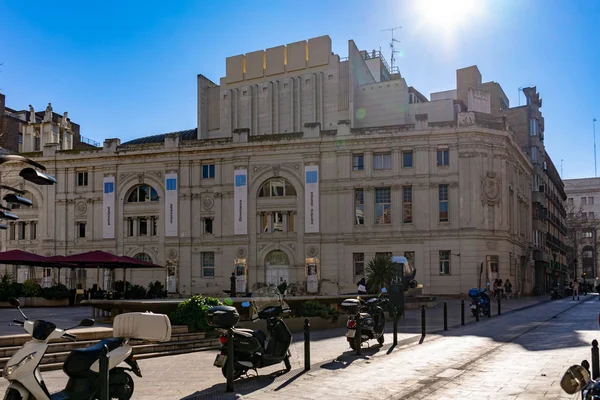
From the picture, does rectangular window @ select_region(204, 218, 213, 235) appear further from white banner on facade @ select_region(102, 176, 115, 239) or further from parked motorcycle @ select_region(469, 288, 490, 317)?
parked motorcycle @ select_region(469, 288, 490, 317)

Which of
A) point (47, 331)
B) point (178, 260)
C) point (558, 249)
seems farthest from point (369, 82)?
point (47, 331)

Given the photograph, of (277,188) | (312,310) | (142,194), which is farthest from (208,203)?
(312,310)

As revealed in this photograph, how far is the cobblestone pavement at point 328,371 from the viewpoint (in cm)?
991

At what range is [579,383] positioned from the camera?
5457 millimetres

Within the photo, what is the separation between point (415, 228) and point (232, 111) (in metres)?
20.8

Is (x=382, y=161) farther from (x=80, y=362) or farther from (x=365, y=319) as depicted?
(x=80, y=362)

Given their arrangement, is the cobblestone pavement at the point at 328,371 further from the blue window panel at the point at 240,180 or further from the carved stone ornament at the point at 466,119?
the blue window panel at the point at 240,180

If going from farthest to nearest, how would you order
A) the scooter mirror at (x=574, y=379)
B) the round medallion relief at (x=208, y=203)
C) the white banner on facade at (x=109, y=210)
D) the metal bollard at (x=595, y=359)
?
1. the white banner on facade at (x=109, y=210)
2. the round medallion relief at (x=208, y=203)
3. the metal bollard at (x=595, y=359)
4. the scooter mirror at (x=574, y=379)

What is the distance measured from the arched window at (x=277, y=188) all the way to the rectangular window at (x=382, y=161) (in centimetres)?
639

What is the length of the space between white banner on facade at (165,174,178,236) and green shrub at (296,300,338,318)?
3047 centimetres

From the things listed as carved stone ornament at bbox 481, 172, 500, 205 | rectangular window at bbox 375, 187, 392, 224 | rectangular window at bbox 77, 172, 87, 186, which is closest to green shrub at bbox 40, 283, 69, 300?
rectangular window at bbox 375, 187, 392, 224

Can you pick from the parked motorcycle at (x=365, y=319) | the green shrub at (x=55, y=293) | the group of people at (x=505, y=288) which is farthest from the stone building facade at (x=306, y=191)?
the parked motorcycle at (x=365, y=319)

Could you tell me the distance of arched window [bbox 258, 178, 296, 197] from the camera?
156 feet

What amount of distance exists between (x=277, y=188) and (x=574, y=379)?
42882 millimetres
